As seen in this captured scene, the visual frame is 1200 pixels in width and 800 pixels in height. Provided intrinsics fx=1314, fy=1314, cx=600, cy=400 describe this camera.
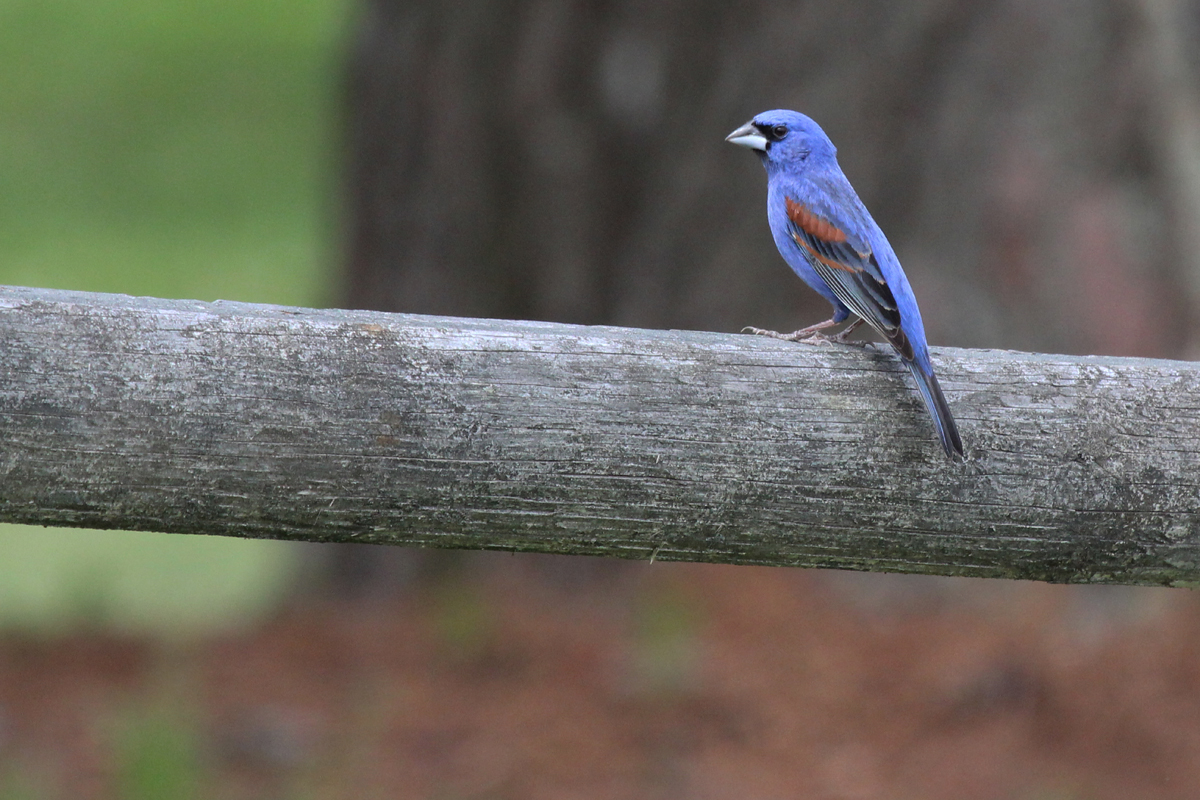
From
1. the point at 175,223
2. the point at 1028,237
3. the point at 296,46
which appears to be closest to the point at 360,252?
the point at 1028,237

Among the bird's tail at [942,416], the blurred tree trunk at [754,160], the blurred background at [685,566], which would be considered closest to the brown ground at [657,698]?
the blurred background at [685,566]

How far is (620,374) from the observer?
2139mm

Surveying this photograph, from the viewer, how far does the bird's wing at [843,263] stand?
10.0ft

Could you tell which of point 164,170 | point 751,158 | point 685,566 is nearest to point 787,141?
point 751,158

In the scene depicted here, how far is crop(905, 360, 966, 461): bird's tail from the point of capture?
2.15 m

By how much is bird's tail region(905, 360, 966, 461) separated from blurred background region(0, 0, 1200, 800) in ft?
7.57

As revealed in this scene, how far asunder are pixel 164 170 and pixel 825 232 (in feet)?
43.5

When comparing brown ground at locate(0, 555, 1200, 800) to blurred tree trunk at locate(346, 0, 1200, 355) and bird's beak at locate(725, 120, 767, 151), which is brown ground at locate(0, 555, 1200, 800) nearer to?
blurred tree trunk at locate(346, 0, 1200, 355)

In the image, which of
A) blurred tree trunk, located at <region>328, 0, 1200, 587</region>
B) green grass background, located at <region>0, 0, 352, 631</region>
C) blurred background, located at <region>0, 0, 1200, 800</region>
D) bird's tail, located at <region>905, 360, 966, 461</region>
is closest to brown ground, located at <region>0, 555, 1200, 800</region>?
blurred background, located at <region>0, 0, 1200, 800</region>

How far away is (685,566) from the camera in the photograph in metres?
5.47

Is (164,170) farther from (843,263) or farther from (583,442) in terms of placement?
(583,442)

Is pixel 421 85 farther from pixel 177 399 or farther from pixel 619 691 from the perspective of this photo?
pixel 177 399

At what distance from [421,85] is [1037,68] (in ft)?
8.95

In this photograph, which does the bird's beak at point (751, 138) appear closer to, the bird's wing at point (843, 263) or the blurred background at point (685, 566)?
the bird's wing at point (843, 263)
